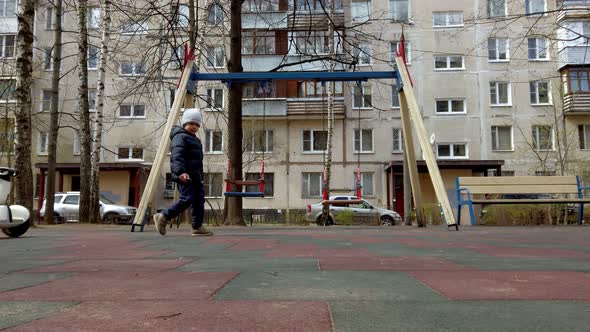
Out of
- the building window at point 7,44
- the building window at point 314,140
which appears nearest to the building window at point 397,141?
the building window at point 314,140

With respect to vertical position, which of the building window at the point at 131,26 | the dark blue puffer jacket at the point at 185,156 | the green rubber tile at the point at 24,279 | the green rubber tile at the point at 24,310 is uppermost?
Result: the building window at the point at 131,26

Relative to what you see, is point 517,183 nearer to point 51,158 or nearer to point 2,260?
point 2,260

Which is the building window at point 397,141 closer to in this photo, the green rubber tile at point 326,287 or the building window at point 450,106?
the building window at point 450,106

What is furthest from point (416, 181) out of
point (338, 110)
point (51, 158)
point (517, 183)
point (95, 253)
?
point (338, 110)

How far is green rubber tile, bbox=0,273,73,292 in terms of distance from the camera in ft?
8.96

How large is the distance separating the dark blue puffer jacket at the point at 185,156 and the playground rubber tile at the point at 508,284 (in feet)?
12.7

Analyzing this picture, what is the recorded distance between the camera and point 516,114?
30141 millimetres

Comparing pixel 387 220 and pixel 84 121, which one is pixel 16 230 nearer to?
pixel 84 121

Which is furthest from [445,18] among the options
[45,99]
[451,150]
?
[45,99]

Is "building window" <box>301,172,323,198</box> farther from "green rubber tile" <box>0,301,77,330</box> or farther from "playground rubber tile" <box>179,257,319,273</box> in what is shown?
"green rubber tile" <box>0,301,77,330</box>

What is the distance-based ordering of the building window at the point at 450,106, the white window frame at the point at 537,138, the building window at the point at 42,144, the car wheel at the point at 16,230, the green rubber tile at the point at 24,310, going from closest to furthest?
the green rubber tile at the point at 24,310
the car wheel at the point at 16,230
the white window frame at the point at 537,138
the building window at the point at 450,106
the building window at the point at 42,144

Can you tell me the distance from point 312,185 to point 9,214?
24094 millimetres

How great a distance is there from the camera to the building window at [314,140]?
99.9ft

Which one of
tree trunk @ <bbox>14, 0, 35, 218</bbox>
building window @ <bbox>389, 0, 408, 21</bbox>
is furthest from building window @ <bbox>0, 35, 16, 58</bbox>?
building window @ <bbox>389, 0, 408, 21</bbox>
